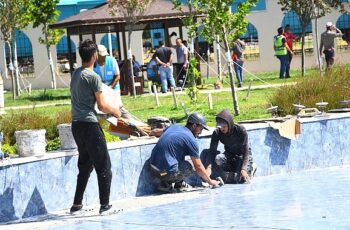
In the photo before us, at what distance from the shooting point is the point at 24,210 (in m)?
11.0

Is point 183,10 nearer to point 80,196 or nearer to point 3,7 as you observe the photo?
point 3,7

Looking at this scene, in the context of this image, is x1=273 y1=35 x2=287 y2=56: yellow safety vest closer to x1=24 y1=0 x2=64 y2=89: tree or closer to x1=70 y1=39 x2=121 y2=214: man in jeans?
x1=24 y1=0 x2=64 y2=89: tree

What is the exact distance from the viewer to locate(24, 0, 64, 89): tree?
33531 mm

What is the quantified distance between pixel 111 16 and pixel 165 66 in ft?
9.04

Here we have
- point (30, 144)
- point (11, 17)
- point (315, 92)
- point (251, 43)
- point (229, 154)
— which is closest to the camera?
point (30, 144)

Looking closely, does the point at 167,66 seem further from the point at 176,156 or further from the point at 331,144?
the point at 176,156

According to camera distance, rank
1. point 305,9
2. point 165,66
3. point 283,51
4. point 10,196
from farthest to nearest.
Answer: point 305,9
point 283,51
point 165,66
point 10,196

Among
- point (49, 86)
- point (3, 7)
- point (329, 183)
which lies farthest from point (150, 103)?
point (49, 86)

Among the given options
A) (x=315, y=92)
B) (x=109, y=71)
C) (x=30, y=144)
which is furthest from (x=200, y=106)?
(x=30, y=144)

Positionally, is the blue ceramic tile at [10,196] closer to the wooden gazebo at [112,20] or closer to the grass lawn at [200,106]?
the grass lawn at [200,106]

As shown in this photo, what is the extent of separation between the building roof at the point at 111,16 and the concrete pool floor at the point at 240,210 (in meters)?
16.2

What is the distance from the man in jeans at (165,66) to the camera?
1048 inches

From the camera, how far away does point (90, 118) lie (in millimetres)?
10641

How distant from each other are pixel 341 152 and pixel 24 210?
16.2ft
